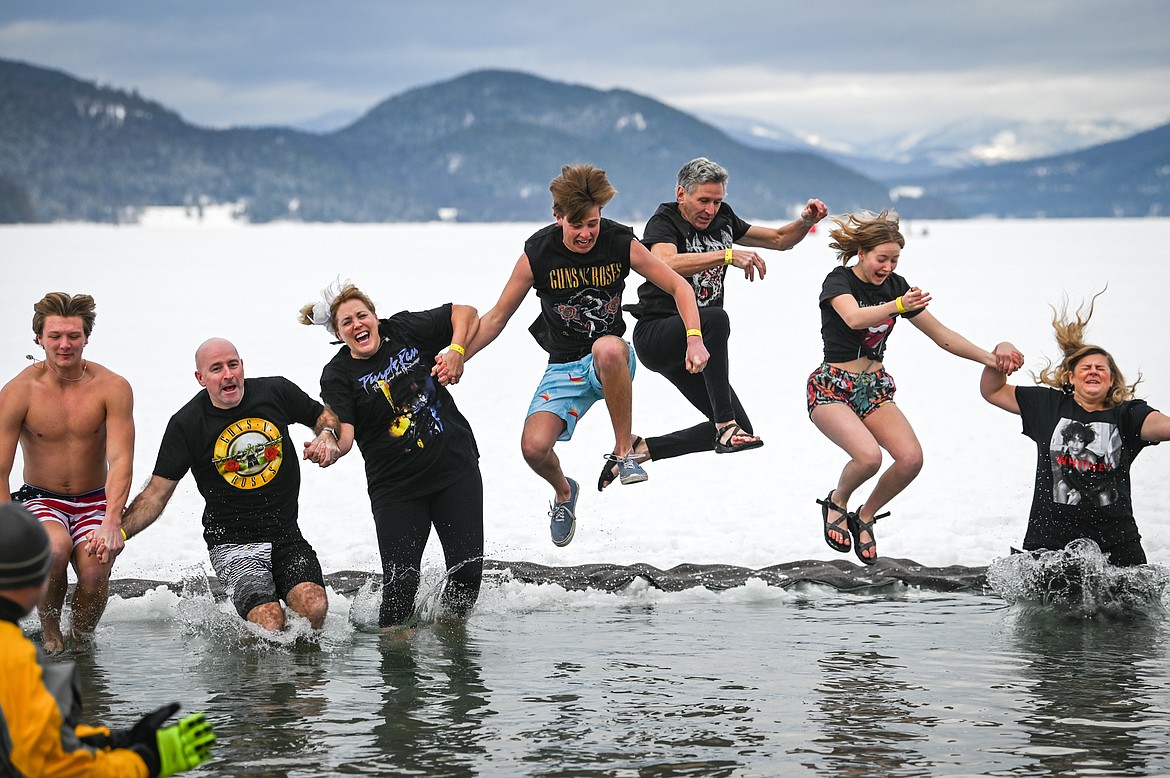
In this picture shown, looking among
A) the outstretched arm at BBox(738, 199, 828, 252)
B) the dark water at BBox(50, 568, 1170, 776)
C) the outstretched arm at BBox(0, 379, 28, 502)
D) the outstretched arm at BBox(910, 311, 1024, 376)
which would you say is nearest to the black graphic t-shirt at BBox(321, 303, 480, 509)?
the dark water at BBox(50, 568, 1170, 776)

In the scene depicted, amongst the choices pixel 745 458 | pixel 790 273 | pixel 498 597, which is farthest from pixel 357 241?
pixel 498 597

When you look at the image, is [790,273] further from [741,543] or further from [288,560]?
[288,560]

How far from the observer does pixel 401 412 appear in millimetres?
6730

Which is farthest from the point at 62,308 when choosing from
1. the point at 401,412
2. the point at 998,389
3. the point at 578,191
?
the point at 998,389

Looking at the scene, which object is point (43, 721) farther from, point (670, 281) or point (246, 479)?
point (670, 281)

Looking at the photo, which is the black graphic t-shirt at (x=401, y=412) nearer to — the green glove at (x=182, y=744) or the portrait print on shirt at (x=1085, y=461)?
the portrait print on shirt at (x=1085, y=461)

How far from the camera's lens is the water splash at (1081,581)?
694 cm

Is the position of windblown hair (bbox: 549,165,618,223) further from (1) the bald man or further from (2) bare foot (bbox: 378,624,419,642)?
(2) bare foot (bbox: 378,624,419,642)

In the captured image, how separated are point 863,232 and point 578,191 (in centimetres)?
162

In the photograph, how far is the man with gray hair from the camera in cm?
740

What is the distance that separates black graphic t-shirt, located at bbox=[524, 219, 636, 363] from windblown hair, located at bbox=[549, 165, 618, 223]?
0.27 meters

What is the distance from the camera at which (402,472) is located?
6750mm

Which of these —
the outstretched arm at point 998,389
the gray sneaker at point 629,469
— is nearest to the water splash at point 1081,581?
the outstretched arm at point 998,389

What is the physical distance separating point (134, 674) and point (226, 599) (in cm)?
100
